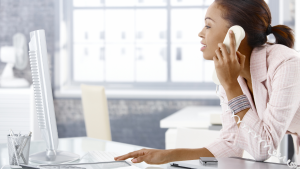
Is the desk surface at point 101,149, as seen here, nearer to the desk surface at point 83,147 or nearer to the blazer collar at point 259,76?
the desk surface at point 83,147

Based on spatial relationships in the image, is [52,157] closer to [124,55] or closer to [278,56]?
[278,56]

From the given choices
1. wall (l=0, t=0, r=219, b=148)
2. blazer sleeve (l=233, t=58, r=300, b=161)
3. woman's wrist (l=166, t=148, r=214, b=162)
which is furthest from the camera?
wall (l=0, t=0, r=219, b=148)

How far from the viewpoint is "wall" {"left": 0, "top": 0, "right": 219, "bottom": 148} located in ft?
11.9

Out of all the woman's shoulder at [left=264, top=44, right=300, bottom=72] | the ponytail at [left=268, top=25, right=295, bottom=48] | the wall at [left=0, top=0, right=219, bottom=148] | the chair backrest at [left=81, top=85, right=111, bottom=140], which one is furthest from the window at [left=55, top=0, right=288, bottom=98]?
the woman's shoulder at [left=264, top=44, right=300, bottom=72]

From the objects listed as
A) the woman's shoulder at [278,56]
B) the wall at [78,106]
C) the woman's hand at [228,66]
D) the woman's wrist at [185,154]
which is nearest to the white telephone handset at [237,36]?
the woman's hand at [228,66]

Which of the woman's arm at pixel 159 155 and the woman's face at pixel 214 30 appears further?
the woman's face at pixel 214 30

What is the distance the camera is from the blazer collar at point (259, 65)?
1.05 metres

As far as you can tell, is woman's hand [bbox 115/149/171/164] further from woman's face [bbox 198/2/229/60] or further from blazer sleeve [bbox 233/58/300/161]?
woman's face [bbox 198/2/229/60]

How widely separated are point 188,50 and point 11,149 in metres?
2.97

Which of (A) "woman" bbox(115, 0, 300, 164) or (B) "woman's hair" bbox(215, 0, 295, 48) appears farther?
(B) "woman's hair" bbox(215, 0, 295, 48)

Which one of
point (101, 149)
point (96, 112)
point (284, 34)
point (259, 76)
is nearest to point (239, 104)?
point (259, 76)

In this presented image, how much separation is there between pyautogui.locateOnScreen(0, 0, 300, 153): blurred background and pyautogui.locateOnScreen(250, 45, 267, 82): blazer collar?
98.8 inches

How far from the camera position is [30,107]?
3248mm

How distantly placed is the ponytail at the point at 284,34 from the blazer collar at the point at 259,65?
9 cm
